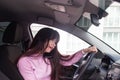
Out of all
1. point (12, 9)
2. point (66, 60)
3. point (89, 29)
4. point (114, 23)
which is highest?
point (12, 9)

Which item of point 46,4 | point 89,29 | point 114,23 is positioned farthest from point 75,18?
point 114,23

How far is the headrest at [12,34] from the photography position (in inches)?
132

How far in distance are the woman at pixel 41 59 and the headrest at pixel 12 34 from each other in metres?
0.37

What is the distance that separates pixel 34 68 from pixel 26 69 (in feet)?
0.27

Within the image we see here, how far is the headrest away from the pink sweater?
16.9 inches

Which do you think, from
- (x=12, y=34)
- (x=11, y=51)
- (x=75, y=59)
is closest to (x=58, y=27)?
(x=75, y=59)

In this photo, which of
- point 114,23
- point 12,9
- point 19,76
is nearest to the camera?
point 19,76

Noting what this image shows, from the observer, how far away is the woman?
2918mm

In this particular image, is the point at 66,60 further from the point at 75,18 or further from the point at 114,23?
the point at 114,23

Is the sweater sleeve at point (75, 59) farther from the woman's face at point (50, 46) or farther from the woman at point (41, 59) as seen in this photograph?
the woman's face at point (50, 46)

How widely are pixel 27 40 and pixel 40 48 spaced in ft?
2.67

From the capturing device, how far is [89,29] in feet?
11.8

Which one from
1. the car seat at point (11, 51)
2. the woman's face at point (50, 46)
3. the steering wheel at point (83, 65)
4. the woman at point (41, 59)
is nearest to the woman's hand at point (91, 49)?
the steering wheel at point (83, 65)

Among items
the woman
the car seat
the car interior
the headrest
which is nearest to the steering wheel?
the car interior
